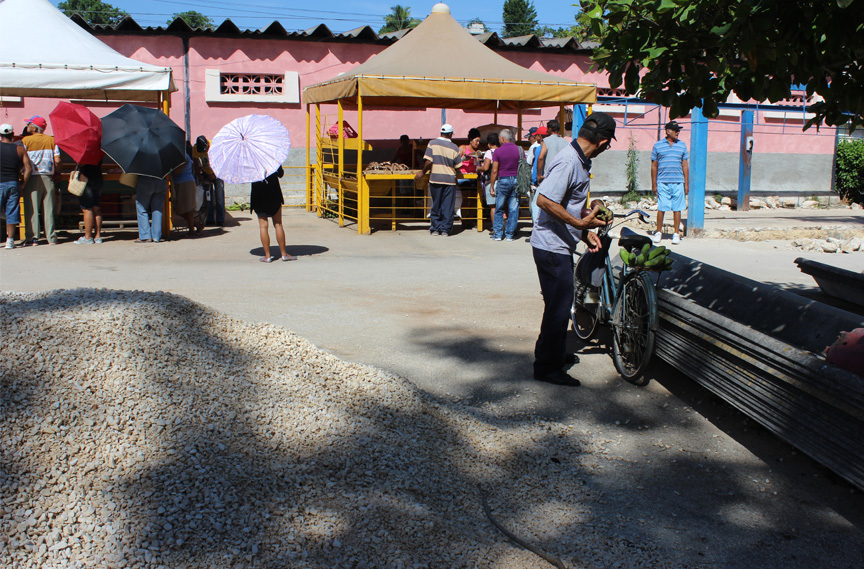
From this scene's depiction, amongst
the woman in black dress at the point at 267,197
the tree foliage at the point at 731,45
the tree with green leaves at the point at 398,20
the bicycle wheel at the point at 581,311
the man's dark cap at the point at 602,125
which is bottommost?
the bicycle wheel at the point at 581,311

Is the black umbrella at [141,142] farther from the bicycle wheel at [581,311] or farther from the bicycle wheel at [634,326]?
the bicycle wheel at [634,326]

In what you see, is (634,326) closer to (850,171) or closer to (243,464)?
(243,464)

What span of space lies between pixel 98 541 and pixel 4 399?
1028 millimetres

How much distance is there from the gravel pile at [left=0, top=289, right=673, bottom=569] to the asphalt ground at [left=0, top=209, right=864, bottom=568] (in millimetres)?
323

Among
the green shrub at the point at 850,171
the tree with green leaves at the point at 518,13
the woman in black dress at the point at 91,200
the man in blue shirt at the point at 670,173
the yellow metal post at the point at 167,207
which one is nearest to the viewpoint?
the woman in black dress at the point at 91,200

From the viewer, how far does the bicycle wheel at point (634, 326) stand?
16.8 ft

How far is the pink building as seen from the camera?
17.7 metres

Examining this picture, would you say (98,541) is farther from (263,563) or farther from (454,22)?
(454,22)

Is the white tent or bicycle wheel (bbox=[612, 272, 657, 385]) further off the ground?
the white tent

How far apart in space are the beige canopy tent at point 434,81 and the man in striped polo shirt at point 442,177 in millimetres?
718

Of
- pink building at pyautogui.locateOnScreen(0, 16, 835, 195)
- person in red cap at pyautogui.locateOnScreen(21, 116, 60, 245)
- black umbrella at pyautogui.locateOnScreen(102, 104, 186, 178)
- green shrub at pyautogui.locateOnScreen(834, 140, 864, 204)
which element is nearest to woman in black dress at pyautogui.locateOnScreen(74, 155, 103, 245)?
person in red cap at pyautogui.locateOnScreen(21, 116, 60, 245)

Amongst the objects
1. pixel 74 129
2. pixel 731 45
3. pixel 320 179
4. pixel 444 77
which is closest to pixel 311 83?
pixel 320 179

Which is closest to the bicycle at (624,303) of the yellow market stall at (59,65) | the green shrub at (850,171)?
the yellow market stall at (59,65)

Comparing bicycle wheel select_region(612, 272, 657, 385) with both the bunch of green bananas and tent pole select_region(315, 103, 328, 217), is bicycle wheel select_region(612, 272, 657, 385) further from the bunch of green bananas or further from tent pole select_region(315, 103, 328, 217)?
tent pole select_region(315, 103, 328, 217)
